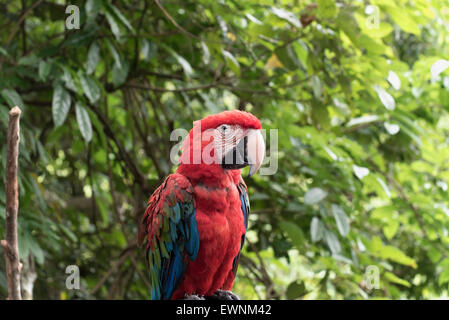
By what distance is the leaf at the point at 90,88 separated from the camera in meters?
2.11

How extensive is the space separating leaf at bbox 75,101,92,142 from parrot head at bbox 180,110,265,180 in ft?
3.13

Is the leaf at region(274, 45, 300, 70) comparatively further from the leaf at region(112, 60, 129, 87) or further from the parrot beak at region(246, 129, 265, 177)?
the parrot beak at region(246, 129, 265, 177)

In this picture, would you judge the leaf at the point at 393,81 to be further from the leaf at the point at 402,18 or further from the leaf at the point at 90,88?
the leaf at the point at 90,88

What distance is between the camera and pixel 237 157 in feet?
4.14

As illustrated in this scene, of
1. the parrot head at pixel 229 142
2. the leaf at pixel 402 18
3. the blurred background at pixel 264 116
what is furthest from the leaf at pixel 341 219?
the parrot head at pixel 229 142

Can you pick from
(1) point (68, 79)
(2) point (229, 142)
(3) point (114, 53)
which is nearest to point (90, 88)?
(1) point (68, 79)

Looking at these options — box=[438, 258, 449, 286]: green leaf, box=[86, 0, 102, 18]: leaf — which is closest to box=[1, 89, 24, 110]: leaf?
box=[86, 0, 102, 18]: leaf

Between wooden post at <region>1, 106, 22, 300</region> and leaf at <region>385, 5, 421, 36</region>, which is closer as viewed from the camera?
wooden post at <region>1, 106, 22, 300</region>

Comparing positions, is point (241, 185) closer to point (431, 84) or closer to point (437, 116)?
point (431, 84)

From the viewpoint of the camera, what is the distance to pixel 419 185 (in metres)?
3.09

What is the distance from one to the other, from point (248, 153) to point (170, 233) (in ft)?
1.18

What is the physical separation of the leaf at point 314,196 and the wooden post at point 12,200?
1.58 metres

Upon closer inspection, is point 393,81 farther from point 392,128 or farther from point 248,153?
point 248,153

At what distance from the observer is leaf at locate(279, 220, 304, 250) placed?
2.46 metres
